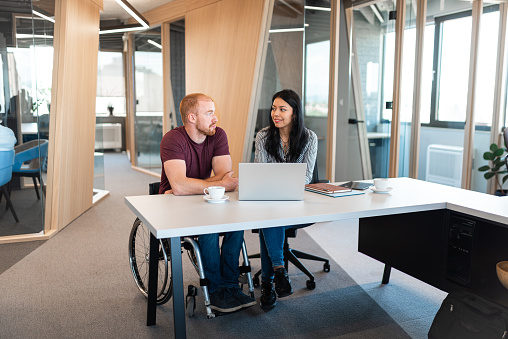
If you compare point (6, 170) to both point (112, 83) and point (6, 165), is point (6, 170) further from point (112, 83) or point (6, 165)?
point (112, 83)

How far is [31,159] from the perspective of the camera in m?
4.57

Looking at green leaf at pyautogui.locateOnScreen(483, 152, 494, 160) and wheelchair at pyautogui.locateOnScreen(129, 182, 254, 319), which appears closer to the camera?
wheelchair at pyautogui.locateOnScreen(129, 182, 254, 319)

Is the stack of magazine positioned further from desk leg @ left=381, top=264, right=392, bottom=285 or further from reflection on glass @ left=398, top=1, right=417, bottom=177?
reflection on glass @ left=398, top=1, right=417, bottom=177

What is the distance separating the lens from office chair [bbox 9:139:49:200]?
4.45m

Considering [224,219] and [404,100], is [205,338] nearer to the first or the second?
[224,219]

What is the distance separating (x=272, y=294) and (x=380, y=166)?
3372 millimetres

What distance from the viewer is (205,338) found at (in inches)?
106

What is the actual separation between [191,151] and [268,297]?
103 centimetres

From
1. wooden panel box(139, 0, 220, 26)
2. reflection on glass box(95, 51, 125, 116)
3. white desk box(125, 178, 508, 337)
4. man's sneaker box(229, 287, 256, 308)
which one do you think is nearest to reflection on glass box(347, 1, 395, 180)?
wooden panel box(139, 0, 220, 26)

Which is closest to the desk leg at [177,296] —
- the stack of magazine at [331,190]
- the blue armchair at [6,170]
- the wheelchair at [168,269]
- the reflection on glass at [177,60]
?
the wheelchair at [168,269]

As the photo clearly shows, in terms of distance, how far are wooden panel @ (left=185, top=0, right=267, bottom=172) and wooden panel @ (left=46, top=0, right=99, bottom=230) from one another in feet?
5.03

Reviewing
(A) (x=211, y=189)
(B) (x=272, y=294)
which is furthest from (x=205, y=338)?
(A) (x=211, y=189)

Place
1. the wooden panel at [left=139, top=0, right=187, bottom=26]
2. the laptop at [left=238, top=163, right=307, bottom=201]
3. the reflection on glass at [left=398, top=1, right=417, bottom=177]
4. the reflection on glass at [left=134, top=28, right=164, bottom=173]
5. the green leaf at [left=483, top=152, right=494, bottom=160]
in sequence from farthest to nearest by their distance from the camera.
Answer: the reflection on glass at [left=134, top=28, right=164, bottom=173] → the wooden panel at [left=139, top=0, right=187, bottom=26] → the green leaf at [left=483, top=152, right=494, bottom=160] → the reflection on glass at [left=398, top=1, right=417, bottom=177] → the laptop at [left=238, top=163, right=307, bottom=201]

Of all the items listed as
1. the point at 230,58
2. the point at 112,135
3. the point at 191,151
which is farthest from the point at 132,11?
the point at 112,135
